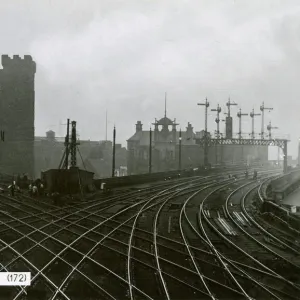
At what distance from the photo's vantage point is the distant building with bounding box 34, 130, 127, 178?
4791 centimetres

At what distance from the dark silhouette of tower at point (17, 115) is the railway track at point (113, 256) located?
771 inches

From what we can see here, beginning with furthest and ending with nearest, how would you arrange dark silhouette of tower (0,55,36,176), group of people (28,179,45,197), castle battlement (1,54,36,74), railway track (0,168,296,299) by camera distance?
castle battlement (1,54,36,74) < dark silhouette of tower (0,55,36,176) < group of people (28,179,45,197) < railway track (0,168,296,299)

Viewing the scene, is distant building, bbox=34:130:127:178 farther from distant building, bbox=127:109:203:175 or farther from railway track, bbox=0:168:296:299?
railway track, bbox=0:168:296:299

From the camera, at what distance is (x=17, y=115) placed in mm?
35094

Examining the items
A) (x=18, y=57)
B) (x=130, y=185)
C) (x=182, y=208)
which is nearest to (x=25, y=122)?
(x=18, y=57)

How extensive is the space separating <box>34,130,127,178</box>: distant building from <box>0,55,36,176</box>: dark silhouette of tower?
35.2 ft

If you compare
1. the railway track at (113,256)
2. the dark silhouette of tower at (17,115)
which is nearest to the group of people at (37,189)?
the railway track at (113,256)

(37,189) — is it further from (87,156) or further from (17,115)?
(87,156)

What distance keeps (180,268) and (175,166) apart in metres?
43.1

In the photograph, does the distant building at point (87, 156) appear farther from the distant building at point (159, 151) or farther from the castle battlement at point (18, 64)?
the castle battlement at point (18, 64)

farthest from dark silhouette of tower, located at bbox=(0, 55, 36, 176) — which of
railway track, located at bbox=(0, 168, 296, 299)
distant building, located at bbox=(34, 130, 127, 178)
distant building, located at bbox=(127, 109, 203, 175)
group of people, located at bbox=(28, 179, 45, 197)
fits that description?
railway track, located at bbox=(0, 168, 296, 299)

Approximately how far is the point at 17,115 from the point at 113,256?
2798 cm

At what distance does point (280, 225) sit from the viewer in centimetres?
1479

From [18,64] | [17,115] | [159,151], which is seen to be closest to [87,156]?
[159,151]
